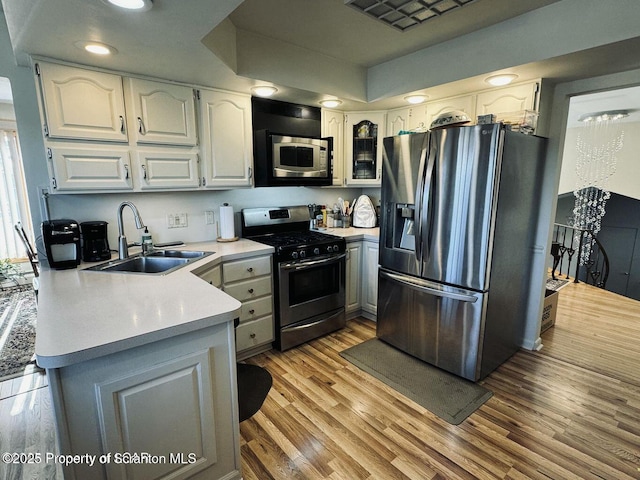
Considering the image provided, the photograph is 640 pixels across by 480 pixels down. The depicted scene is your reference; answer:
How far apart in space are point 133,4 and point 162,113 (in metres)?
1.07

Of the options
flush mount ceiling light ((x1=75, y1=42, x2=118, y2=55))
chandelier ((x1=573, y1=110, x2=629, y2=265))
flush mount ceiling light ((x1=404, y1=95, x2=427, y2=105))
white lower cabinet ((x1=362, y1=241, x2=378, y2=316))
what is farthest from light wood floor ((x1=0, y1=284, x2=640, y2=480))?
chandelier ((x1=573, y1=110, x2=629, y2=265))

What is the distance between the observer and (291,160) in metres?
2.99

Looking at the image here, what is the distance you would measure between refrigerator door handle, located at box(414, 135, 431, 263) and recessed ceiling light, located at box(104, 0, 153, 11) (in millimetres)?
1852

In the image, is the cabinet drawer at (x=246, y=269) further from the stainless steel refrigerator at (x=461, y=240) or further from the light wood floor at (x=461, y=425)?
the stainless steel refrigerator at (x=461, y=240)

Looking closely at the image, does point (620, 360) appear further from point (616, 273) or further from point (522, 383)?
point (616, 273)

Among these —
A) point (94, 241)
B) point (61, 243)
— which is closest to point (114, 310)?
point (61, 243)

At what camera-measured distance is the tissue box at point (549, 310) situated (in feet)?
10.0

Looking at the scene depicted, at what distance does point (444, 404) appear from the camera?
7.04ft

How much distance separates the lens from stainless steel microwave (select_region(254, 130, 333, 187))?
2.84m

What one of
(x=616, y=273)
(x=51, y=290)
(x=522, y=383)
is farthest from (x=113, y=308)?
(x=616, y=273)

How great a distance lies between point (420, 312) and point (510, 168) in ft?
4.12

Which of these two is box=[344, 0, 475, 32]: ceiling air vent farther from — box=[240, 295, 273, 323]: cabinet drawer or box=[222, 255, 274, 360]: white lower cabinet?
box=[240, 295, 273, 323]: cabinet drawer

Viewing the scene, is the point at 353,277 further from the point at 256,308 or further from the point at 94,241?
the point at 94,241

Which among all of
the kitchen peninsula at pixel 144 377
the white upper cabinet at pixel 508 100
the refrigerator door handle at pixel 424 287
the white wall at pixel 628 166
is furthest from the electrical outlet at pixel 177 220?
the white wall at pixel 628 166
